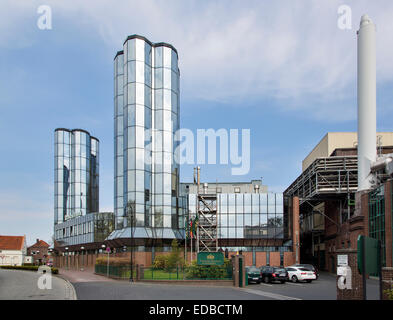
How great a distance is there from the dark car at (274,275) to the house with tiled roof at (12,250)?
4087 inches

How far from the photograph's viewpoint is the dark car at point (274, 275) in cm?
3488

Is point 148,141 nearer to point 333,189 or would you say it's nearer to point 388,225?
point 333,189

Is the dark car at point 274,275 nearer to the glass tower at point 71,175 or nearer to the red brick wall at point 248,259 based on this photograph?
the red brick wall at point 248,259

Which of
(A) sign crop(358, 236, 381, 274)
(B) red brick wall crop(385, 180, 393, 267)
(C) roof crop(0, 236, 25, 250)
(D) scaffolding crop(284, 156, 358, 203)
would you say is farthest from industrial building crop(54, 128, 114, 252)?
(A) sign crop(358, 236, 381, 274)

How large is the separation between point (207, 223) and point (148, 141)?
47.1 ft

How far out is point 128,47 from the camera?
6216cm

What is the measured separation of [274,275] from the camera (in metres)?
35.2

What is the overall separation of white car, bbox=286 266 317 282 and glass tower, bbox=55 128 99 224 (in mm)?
69669

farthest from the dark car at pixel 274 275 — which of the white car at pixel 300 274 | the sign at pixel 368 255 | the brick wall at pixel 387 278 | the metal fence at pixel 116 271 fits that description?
the sign at pixel 368 255

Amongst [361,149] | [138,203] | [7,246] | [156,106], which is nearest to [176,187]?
[138,203]

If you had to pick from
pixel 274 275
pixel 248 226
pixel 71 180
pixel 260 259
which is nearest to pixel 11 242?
pixel 71 180

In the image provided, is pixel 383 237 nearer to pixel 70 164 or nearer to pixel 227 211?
pixel 227 211
